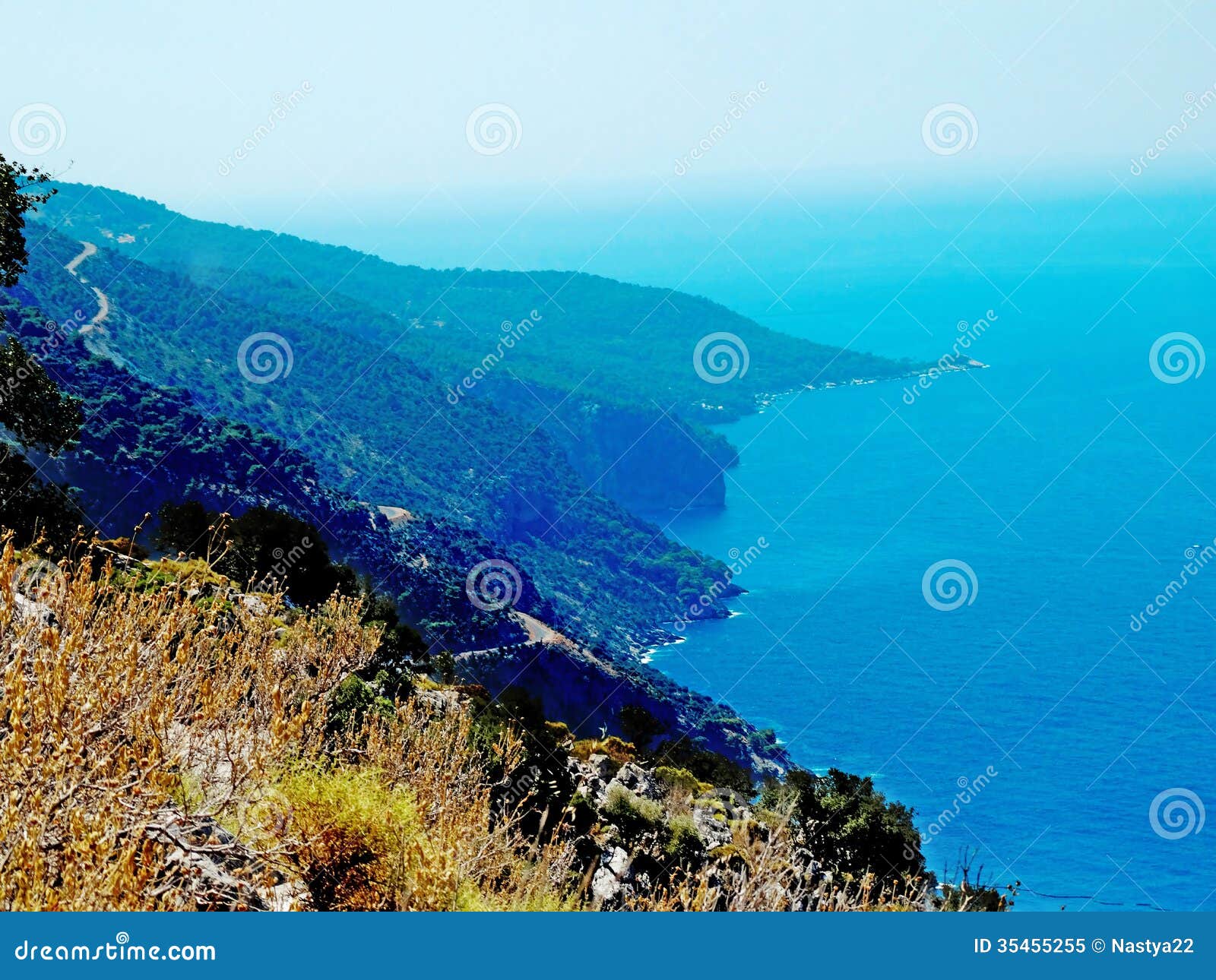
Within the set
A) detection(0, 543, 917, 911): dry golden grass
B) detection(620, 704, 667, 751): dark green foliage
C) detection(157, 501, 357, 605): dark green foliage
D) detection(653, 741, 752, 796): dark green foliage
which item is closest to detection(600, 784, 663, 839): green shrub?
detection(157, 501, 357, 605): dark green foliage

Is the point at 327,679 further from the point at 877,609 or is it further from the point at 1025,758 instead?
the point at 877,609

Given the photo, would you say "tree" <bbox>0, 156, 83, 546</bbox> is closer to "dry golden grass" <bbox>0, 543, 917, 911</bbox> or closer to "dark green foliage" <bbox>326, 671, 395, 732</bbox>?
"dark green foliage" <bbox>326, 671, 395, 732</bbox>

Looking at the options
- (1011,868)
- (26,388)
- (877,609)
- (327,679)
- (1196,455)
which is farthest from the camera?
(1196,455)

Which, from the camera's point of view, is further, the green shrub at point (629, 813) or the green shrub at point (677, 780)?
the green shrub at point (677, 780)

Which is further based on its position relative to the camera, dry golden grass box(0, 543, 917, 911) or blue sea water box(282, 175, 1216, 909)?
blue sea water box(282, 175, 1216, 909)

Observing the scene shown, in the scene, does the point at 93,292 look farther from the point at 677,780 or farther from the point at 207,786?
the point at 207,786

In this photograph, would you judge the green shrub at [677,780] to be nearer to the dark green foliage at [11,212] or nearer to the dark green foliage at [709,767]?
the dark green foliage at [709,767]

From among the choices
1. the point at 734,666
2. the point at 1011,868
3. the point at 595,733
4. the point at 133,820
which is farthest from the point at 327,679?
the point at 734,666

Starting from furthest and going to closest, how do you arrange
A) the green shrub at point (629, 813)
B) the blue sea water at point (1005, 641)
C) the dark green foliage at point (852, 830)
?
the blue sea water at point (1005, 641) → the dark green foliage at point (852, 830) → the green shrub at point (629, 813)

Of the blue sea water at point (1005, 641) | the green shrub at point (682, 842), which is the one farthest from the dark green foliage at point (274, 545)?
the blue sea water at point (1005, 641)
